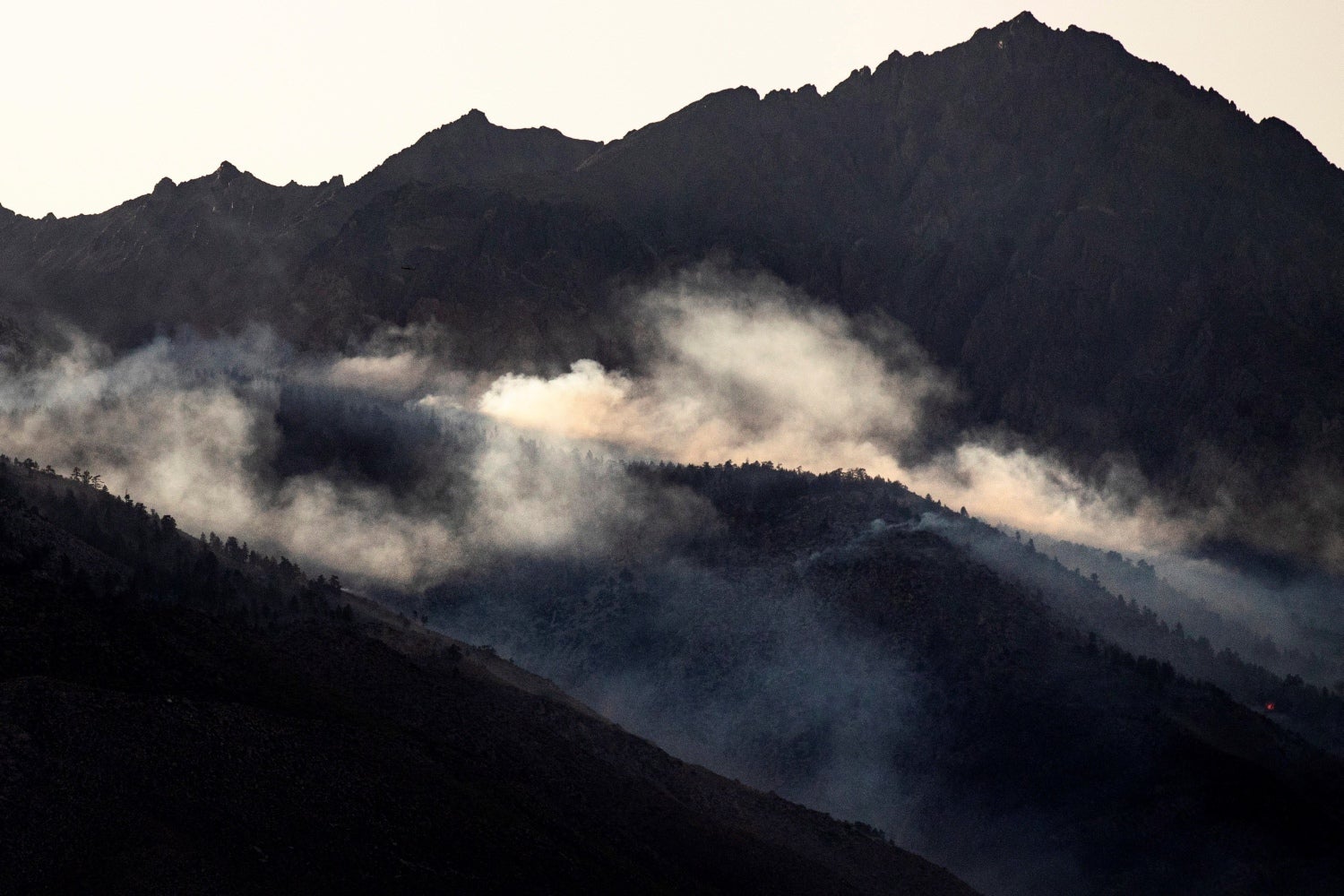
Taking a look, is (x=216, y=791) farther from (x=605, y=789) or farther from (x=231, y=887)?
(x=605, y=789)

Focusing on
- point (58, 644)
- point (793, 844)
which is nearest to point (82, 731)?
point (58, 644)

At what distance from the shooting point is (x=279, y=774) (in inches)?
5531

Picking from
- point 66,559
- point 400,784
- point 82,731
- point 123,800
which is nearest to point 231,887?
point 123,800

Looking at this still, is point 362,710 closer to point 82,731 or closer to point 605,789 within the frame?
A: point 605,789

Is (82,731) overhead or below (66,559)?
below

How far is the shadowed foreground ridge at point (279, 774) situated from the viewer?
12206cm

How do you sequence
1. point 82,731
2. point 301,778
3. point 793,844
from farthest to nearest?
1. point 793,844
2. point 301,778
3. point 82,731

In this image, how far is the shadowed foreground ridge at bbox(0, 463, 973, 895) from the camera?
12206 centimetres

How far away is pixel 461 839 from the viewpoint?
144375 mm

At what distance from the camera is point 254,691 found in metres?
157

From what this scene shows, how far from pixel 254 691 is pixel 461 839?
86.5ft

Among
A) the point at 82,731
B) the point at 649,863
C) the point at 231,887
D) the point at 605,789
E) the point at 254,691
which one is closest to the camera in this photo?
the point at 231,887

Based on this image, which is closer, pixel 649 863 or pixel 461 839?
pixel 461 839

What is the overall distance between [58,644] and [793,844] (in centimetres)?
8953
